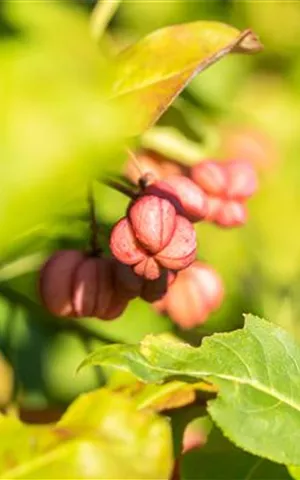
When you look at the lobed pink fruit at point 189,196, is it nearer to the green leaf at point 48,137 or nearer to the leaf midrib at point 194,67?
the leaf midrib at point 194,67

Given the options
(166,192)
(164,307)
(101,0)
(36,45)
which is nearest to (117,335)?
(164,307)

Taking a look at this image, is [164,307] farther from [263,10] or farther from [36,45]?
[36,45]

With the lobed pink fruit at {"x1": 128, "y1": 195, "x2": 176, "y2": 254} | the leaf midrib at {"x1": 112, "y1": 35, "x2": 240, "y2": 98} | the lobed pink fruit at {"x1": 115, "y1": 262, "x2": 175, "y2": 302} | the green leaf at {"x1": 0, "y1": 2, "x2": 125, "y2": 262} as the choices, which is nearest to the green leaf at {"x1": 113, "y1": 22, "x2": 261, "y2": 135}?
the leaf midrib at {"x1": 112, "y1": 35, "x2": 240, "y2": 98}

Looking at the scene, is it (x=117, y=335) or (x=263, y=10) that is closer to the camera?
(x=117, y=335)

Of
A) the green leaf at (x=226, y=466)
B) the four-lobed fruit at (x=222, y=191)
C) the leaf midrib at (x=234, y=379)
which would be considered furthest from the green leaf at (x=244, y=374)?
the four-lobed fruit at (x=222, y=191)

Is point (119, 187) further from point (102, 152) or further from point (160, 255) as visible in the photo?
→ point (102, 152)
